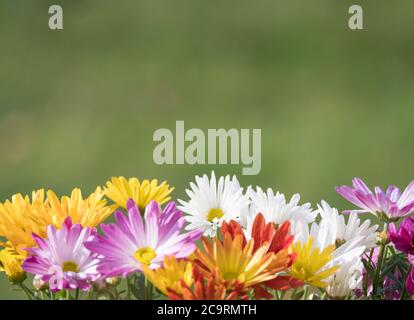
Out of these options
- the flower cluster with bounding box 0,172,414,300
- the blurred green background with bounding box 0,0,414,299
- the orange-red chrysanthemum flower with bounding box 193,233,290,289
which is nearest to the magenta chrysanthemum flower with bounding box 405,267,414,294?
the flower cluster with bounding box 0,172,414,300

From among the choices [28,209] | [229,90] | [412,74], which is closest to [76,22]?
[229,90]

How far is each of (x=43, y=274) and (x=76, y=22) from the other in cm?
376

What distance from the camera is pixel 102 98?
12.9ft

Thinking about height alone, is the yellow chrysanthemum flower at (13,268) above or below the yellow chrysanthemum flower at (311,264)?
below

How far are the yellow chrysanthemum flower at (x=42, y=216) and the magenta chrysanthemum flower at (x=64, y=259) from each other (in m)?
0.03

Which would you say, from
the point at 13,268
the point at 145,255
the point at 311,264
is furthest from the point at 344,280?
the point at 13,268

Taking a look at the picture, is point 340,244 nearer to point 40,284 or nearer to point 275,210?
point 275,210

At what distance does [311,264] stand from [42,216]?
19 centimetres

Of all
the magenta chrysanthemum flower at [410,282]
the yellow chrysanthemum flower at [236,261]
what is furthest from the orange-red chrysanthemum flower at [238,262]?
the magenta chrysanthemum flower at [410,282]

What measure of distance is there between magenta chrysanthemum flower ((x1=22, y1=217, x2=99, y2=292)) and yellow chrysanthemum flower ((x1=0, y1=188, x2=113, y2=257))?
35 mm

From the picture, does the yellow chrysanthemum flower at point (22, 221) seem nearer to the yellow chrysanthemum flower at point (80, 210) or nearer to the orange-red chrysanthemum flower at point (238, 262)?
the yellow chrysanthemum flower at point (80, 210)

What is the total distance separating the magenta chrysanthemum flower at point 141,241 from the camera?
1.78ft
